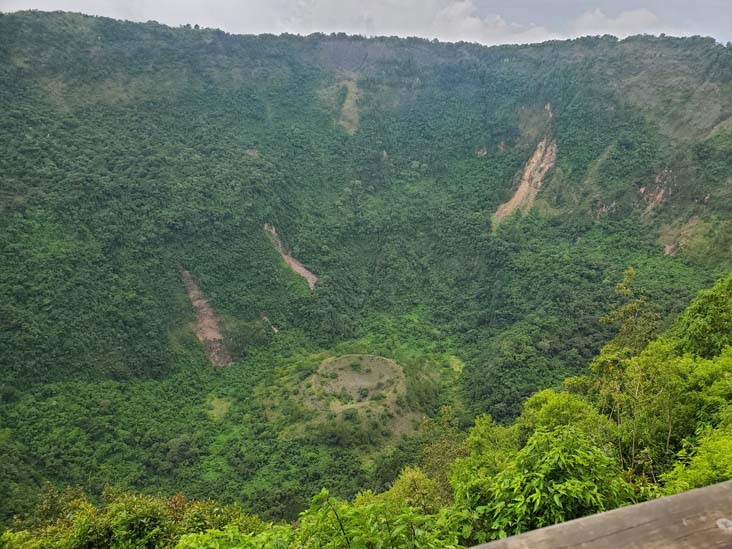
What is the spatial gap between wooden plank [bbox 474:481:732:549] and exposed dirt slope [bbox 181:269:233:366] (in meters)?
45.5

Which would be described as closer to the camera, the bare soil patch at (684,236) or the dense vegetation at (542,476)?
the dense vegetation at (542,476)

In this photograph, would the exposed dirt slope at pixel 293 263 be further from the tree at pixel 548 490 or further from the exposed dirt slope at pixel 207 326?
the tree at pixel 548 490

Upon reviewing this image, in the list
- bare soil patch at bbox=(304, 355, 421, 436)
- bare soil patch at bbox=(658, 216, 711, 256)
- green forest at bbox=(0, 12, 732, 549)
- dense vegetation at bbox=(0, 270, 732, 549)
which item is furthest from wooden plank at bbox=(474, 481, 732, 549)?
bare soil patch at bbox=(658, 216, 711, 256)

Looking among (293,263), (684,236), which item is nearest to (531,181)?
(684,236)

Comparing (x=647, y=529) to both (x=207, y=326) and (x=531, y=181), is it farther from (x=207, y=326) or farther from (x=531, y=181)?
(x=531, y=181)

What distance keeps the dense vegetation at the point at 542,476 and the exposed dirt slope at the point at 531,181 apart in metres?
34.3

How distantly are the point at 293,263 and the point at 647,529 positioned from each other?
2136 inches

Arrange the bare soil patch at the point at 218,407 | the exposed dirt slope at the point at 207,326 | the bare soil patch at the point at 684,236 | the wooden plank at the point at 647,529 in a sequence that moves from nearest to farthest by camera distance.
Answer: the wooden plank at the point at 647,529 < the bare soil patch at the point at 218,407 < the bare soil patch at the point at 684,236 < the exposed dirt slope at the point at 207,326

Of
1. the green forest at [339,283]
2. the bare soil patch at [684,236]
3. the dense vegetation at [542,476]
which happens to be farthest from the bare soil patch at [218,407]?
the bare soil patch at [684,236]

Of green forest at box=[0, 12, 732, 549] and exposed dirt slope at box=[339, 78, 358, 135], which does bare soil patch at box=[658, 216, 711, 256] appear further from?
exposed dirt slope at box=[339, 78, 358, 135]

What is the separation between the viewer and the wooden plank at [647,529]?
7.92 ft

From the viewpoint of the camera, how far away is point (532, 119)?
70.9 metres

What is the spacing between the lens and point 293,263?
55844 mm

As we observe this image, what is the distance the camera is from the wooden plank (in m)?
2.41
